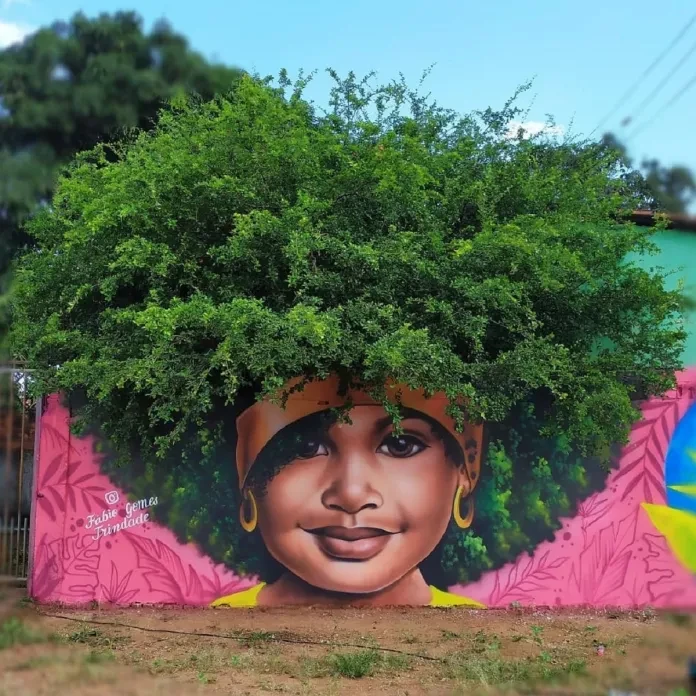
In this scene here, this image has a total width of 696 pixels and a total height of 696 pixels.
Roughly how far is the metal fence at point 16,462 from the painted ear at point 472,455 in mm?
→ 4696

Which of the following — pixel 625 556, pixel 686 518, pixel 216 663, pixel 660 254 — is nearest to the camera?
pixel 686 518

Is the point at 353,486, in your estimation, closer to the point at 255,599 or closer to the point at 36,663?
the point at 255,599

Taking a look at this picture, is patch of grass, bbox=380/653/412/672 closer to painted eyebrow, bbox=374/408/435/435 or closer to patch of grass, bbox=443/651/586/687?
patch of grass, bbox=443/651/586/687

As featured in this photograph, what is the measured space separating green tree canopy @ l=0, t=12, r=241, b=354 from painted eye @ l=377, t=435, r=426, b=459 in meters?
4.35

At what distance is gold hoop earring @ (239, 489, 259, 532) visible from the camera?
321 inches

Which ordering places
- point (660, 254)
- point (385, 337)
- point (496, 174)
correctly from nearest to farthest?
point (385, 337)
point (496, 174)
point (660, 254)

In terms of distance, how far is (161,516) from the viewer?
26.9 feet

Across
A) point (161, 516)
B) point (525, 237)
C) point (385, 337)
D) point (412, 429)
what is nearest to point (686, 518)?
point (385, 337)

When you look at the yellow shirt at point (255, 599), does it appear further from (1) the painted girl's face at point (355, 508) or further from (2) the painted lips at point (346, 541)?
(2) the painted lips at point (346, 541)

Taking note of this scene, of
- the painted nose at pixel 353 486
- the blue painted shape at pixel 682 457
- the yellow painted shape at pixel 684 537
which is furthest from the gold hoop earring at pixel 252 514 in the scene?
the yellow painted shape at pixel 684 537

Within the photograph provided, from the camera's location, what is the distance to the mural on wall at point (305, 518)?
812 centimetres

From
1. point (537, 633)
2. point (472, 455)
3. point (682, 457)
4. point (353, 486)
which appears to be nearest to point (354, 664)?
point (537, 633)

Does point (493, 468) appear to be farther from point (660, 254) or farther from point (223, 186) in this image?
point (223, 186)

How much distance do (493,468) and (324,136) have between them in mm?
4074
